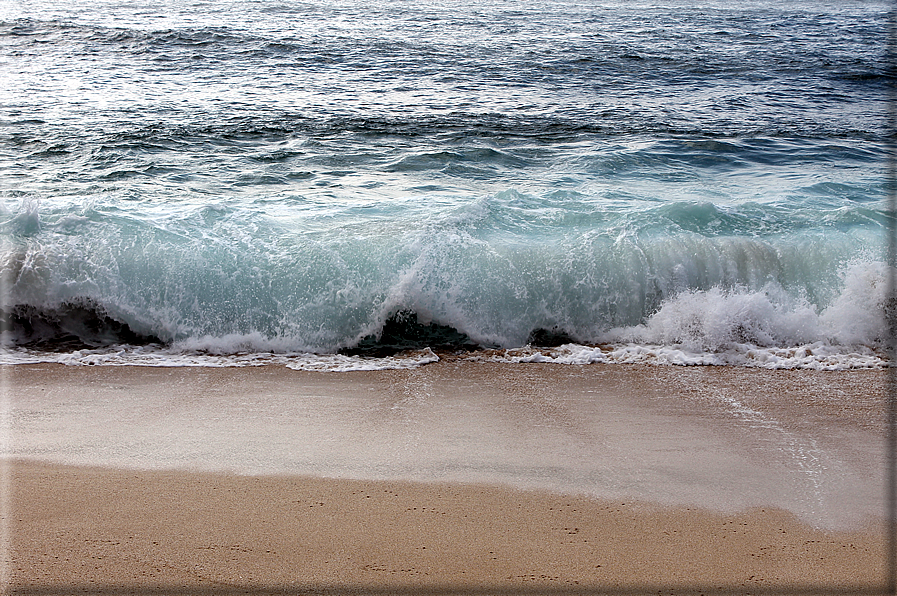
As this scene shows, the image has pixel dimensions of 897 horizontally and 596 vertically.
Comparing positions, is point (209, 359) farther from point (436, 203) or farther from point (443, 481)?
point (436, 203)

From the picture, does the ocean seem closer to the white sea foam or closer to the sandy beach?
the white sea foam

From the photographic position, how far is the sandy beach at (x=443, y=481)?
215 centimetres

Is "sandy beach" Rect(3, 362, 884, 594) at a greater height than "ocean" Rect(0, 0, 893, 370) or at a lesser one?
lesser

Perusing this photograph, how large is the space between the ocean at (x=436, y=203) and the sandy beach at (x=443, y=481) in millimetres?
516

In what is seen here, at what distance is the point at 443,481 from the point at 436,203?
399cm

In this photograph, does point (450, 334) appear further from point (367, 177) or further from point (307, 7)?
point (307, 7)

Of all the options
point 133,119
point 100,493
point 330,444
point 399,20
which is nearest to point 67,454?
point 100,493

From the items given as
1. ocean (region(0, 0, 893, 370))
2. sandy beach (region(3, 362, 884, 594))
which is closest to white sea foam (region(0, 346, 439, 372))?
ocean (region(0, 0, 893, 370))

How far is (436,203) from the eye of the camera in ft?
20.6

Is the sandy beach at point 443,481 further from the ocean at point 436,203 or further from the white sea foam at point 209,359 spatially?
the ocean at point 436,203

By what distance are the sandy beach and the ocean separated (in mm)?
516

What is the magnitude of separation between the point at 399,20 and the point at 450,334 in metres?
13.8

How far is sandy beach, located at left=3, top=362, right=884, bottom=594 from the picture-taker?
7.07 ft

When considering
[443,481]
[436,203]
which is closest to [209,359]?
[443,481]
